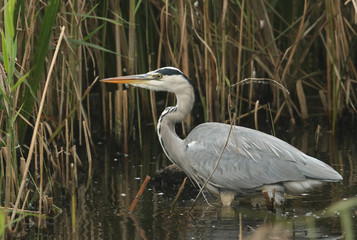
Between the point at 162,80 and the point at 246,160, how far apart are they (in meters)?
0.98

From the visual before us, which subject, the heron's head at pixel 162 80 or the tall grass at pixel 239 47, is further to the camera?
the tall grass at pixel 239 47

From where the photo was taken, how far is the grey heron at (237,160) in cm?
506

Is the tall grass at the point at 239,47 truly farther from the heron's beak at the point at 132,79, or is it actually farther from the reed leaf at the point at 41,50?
the reed leaf at the point at 41,50

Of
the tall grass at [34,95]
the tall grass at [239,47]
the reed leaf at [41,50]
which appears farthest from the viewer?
the tall grass at [239,47]

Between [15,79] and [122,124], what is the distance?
6.08 ft

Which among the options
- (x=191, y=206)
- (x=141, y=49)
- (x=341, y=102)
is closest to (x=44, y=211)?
(x=191, y=206)

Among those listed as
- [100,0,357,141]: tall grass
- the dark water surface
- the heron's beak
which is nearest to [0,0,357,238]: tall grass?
[100,0,357,141]: tall grass

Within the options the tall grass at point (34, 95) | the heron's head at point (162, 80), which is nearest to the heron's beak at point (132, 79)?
the heron's head at point (162, 80)

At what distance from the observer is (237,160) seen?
17.3 feet

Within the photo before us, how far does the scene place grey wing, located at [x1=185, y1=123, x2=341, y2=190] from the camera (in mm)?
5082

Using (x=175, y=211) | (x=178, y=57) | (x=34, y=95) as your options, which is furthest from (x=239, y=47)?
(x=34, y=95)

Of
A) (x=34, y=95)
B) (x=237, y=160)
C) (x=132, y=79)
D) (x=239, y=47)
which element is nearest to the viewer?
(x=34, y=95)

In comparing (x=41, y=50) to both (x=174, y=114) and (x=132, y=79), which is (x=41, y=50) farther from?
(x=174, y=114)

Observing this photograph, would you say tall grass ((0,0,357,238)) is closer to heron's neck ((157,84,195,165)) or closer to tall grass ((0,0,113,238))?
tall grass ((0,0,113,238))
